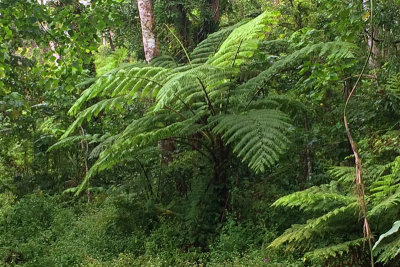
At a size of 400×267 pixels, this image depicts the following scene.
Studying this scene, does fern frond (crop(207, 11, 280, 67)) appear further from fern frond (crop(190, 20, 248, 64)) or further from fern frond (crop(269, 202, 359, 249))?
fern frond (crop(269, 202, 359, 249))

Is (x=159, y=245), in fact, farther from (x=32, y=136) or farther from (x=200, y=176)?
(x=32, y=136)

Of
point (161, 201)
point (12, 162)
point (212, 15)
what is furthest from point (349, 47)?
point (12, 162)

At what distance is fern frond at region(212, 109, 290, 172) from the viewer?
11.3ft

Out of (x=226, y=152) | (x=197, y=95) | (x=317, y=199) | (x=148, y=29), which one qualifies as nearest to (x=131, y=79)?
(x=197, y=95)

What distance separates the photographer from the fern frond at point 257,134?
3.44 meters

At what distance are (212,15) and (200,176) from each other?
13.7 ft

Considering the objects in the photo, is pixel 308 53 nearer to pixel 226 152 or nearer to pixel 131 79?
pixel 226 152

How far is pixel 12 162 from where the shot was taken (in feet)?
28.4

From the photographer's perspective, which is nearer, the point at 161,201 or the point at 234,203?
the point at 234,203

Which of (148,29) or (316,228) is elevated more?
(148,29)

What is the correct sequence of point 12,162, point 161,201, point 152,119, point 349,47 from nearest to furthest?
point 349,47
point 152,119
point 161,201
point 12,162

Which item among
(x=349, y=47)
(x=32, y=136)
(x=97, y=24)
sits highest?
(x=97, y=24)

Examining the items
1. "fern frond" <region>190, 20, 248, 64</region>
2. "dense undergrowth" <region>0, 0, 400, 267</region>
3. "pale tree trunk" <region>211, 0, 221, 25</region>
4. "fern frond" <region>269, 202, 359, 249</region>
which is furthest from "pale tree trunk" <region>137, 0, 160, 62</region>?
"fern frond" <region>269, 202, 359, 249</region>

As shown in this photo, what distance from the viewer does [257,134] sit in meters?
3.61
